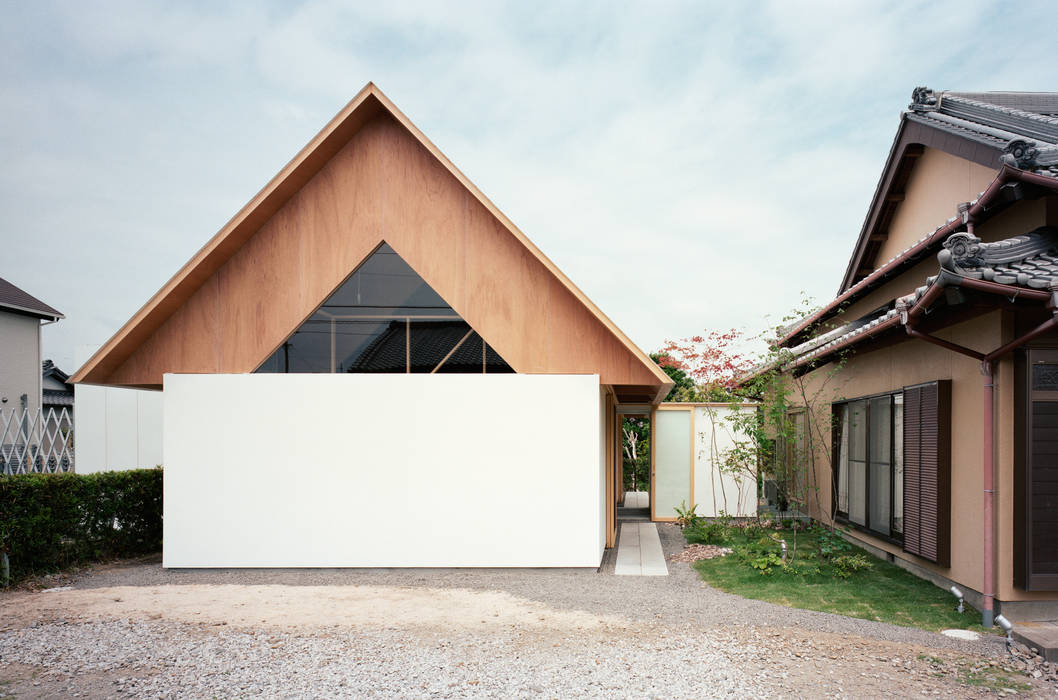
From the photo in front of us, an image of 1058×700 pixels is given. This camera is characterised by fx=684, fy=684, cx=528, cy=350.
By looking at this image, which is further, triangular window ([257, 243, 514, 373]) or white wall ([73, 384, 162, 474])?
white wall ([73, 384, 162, 474])

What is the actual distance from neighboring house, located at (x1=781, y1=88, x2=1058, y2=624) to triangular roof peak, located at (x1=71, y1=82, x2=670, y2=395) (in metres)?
3.01

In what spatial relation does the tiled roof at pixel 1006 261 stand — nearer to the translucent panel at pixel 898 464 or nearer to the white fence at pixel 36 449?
the translucent panel at pixel 898 464

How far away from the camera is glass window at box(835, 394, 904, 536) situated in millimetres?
8641

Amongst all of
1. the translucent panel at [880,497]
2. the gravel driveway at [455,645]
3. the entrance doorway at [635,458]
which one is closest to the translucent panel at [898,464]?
the translucent panel at [880,497]

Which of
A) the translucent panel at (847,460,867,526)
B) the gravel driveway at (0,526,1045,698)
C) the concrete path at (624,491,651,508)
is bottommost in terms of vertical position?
the concrete path at (624,491,651,508)

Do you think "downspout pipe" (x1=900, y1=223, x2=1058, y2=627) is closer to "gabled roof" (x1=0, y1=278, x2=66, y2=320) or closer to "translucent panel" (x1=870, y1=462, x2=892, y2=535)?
"translucent panel" (x1=870, y1=462, x2=892, y2=535)

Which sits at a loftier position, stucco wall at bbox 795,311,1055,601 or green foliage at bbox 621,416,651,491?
stucco wall at bbox 795,311,1055,601

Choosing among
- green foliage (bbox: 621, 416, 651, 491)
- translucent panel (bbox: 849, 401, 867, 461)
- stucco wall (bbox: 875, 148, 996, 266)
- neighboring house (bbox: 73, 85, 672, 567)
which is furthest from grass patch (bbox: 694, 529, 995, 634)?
green foliage (bbox: 621, 416, 651, 491)

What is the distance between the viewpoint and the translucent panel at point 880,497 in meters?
8.95

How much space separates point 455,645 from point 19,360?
1834 centimetres

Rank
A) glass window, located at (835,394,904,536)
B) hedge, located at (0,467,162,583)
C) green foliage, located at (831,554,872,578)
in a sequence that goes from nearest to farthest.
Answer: hedge, located at (0,467,162,583) → green foliage, located at (831,554,872,578) → glass window, located at (835,394,904,536)

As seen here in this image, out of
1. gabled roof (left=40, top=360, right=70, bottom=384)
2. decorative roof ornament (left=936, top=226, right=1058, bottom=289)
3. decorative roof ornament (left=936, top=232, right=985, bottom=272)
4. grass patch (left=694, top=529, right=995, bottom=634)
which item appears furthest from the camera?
gabled roof (left=40, top=360, right=70, bottom=384)

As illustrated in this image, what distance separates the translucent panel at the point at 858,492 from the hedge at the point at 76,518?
A: 411 inches

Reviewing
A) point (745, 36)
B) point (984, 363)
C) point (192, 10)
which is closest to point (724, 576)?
point (984, 363)
